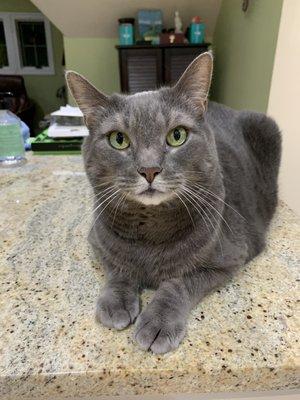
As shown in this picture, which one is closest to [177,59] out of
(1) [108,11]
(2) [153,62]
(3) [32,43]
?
(2) [153,62]

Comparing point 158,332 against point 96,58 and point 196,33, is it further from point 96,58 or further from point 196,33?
point 96,58

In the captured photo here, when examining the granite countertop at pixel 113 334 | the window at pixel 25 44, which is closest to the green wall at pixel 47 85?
the window at pixel 25 44

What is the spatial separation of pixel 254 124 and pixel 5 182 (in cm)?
90

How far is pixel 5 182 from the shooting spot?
1.24m

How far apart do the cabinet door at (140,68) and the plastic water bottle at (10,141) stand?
4.88 feet

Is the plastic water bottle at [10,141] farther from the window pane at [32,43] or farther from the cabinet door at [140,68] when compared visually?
the window pane at [32,43]

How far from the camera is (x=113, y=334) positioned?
23.1 inches

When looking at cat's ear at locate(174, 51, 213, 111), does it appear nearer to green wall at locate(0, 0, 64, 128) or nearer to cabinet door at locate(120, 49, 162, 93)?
cabinet door at locate(120, 49, 162, 93)

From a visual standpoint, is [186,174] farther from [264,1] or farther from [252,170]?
[264,1]

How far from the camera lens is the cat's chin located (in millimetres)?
591

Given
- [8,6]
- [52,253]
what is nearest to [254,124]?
[52,253]

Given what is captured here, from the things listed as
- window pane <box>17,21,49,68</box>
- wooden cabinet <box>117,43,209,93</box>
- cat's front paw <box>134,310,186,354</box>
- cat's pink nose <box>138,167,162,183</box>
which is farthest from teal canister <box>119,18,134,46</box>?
window pane <box>17,21,49,68</box>

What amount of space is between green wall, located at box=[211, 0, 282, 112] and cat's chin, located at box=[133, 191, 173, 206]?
140 cm

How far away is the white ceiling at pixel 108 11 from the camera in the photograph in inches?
108
